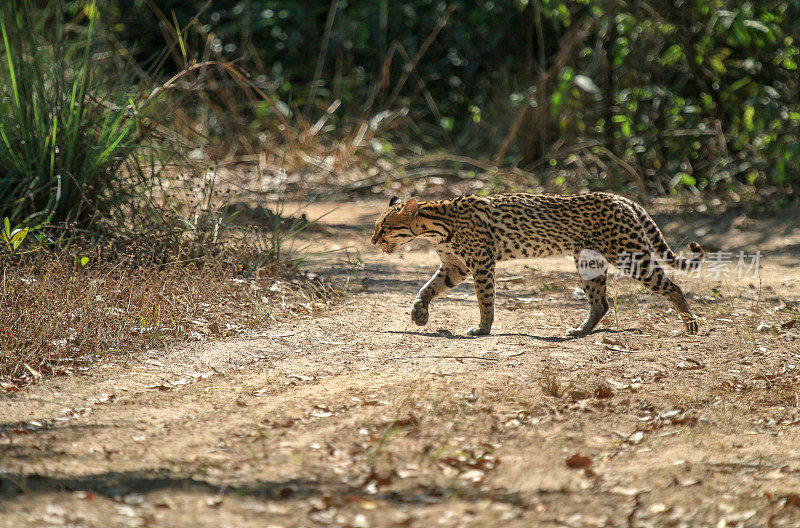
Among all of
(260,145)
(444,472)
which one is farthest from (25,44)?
(444,472)

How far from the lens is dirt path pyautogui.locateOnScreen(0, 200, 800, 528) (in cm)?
400

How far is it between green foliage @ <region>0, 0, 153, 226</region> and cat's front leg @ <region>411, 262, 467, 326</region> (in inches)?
114

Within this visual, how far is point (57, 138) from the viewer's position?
7777 mm

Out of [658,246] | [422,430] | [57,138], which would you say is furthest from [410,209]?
[57,138]

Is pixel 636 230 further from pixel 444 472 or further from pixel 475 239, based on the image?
pixel 444 472

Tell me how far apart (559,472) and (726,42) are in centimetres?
910

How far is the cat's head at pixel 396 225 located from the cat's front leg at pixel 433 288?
1.29ft

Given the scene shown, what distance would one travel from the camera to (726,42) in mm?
11789

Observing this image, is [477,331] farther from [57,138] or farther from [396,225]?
[57,138]

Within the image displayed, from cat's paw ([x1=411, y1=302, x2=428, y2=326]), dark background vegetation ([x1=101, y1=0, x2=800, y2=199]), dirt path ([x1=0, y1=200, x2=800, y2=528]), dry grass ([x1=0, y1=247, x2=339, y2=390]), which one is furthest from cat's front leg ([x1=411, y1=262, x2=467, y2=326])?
dark background vegetation ([x1=101, y1=0, x2=800, y2=199])

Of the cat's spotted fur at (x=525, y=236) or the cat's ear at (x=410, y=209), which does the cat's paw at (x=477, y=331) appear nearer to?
the cat's spotted fur at (x=525, y=236)

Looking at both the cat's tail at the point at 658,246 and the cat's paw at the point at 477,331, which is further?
the cat's tail at the point at 658,246

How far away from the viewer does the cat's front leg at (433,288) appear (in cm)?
693

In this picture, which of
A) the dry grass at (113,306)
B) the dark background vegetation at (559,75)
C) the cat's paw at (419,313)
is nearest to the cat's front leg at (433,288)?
the cat's paw at (419,313)
